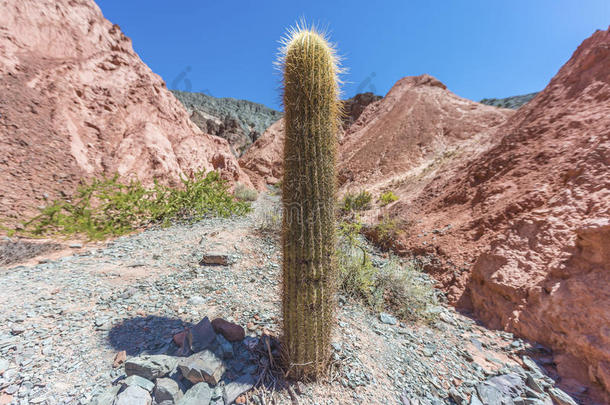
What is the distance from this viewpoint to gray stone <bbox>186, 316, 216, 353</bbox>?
1620 millimetres

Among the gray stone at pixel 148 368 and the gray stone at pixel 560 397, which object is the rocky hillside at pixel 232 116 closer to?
the gray stone at pixel 148 368

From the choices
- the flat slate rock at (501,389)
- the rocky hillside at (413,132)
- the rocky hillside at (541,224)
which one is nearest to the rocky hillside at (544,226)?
the rocky hillside at (541,224)

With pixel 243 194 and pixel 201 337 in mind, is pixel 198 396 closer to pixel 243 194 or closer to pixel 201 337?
pixel 201 337

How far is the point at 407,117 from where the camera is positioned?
38.3 ft

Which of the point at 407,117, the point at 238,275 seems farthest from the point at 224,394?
the point at 407,117

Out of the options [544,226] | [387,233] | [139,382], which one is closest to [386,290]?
[387,233]

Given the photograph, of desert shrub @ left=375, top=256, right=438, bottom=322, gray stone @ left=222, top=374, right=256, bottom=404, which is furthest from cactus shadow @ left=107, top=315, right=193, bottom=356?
desert shrub @ left=375, top=256, right=438, bottom=322

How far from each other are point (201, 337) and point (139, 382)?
0.37m

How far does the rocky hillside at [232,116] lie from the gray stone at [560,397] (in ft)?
66.2

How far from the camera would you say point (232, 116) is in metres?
31.2

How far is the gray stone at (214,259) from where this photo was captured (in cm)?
298

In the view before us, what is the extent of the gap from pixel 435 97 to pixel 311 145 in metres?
13.4

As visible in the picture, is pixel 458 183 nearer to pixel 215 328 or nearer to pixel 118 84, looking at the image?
pixel 215 328

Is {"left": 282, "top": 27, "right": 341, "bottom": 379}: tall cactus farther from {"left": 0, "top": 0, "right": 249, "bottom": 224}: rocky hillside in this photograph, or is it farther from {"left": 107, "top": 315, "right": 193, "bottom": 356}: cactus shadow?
{"left": 0, "top": 0, "right": 249, "bottom": 224}: rocky hillside
